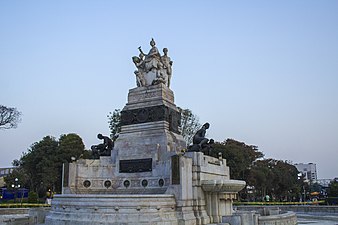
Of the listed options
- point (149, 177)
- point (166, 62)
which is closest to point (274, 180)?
point (166, 62)

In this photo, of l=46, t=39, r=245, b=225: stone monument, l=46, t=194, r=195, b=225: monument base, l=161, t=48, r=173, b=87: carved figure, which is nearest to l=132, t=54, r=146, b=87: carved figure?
l=46, t=39, r=245, b=225: stone monument

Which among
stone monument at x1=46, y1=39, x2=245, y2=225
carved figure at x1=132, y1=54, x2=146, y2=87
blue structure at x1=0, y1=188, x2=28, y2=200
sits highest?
carved figure at x1=132, y1=54, x2=146, y2=87

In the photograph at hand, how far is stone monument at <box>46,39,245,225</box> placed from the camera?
1456 centimetres

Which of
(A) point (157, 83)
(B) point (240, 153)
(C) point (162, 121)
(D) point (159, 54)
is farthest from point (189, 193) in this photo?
(B) point (240, 153)

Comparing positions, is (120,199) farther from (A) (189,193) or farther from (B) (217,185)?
(B) (217,185)

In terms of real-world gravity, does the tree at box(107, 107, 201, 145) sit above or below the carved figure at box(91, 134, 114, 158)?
above

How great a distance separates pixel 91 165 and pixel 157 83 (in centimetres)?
640

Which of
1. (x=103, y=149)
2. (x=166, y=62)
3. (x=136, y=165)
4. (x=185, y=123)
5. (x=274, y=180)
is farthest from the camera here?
(x=274, y=180)

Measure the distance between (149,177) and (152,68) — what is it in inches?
287

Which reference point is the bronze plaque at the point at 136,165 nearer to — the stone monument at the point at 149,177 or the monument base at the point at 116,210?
the stone monument at the point at 149,177

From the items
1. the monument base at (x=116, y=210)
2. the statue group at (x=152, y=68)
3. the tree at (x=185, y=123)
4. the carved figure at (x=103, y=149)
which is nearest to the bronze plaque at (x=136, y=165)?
the carved figure at (x=103, y=149)

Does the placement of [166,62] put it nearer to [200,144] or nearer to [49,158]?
[200,144]

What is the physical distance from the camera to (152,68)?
75.9ft

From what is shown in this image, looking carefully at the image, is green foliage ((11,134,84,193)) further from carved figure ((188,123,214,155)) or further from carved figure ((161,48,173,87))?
carved figure ((188,123,214,155))
